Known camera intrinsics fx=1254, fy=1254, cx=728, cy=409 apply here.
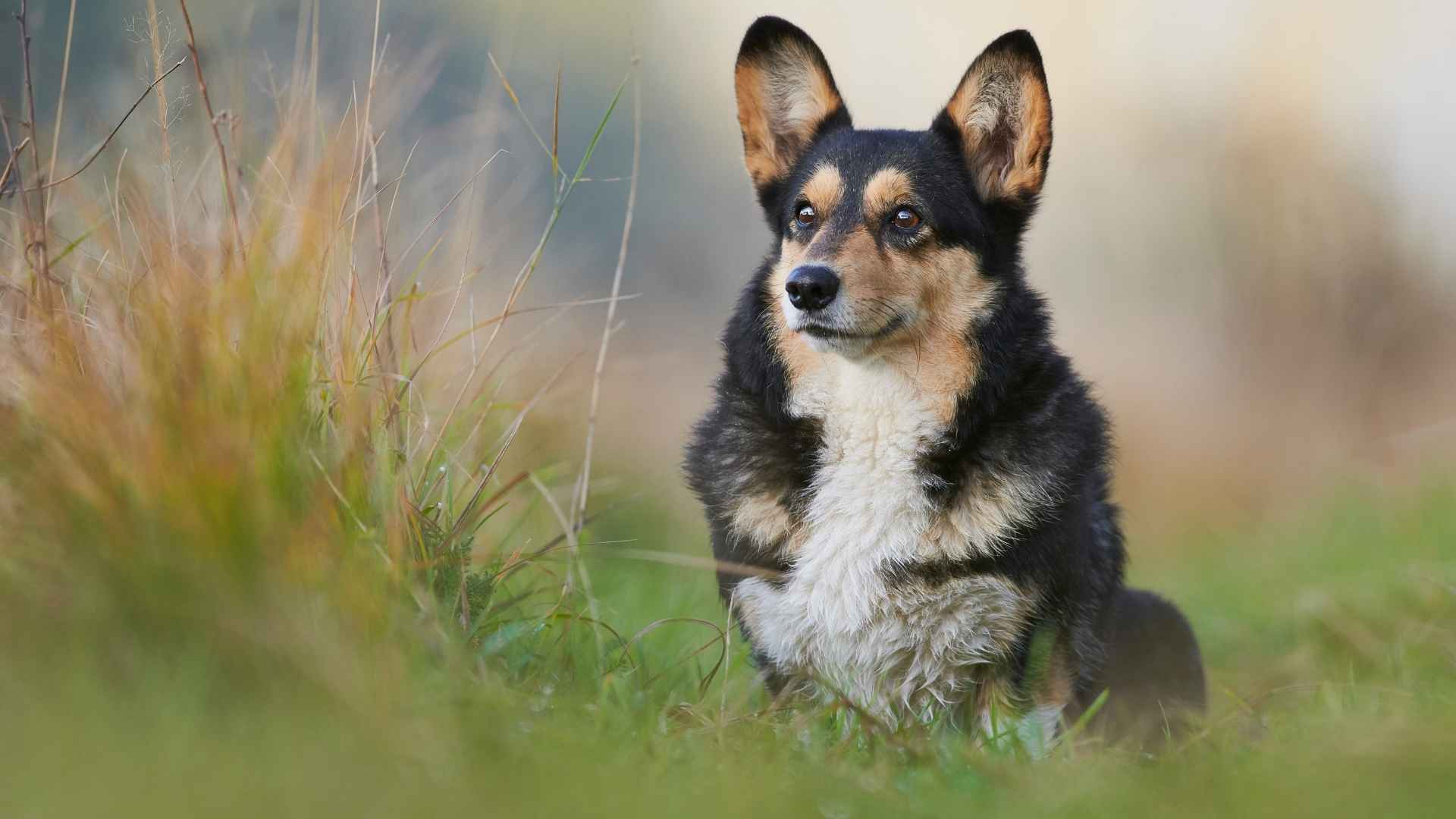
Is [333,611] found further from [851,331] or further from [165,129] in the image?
[851,331]

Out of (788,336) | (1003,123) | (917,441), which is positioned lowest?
(917,441)

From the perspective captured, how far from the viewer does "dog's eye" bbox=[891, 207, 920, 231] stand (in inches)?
144

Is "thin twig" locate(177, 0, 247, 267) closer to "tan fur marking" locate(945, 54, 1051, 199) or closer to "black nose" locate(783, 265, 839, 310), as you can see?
"black nose" locate(783, 265, 839, 310)

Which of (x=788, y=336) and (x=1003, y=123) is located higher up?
(x=1003, y=123)

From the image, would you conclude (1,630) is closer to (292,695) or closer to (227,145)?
(292,695)

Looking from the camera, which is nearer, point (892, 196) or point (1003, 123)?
point (892, 196)

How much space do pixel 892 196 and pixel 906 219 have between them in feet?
0.26

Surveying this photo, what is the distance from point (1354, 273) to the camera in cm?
842

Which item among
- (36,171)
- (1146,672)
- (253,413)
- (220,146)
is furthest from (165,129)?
(1146,672)

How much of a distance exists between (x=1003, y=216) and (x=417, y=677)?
2270mm

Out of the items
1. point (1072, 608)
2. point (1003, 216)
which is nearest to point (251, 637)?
point (1072, 608)

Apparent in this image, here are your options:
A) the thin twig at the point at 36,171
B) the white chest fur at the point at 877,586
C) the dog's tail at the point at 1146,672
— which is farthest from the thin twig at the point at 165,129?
the dog's tail at the point at 1146,672

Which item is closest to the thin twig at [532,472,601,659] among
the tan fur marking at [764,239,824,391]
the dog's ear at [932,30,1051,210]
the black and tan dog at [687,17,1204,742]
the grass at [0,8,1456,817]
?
the grass at [0,8,1456,817]

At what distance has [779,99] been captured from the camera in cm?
399
